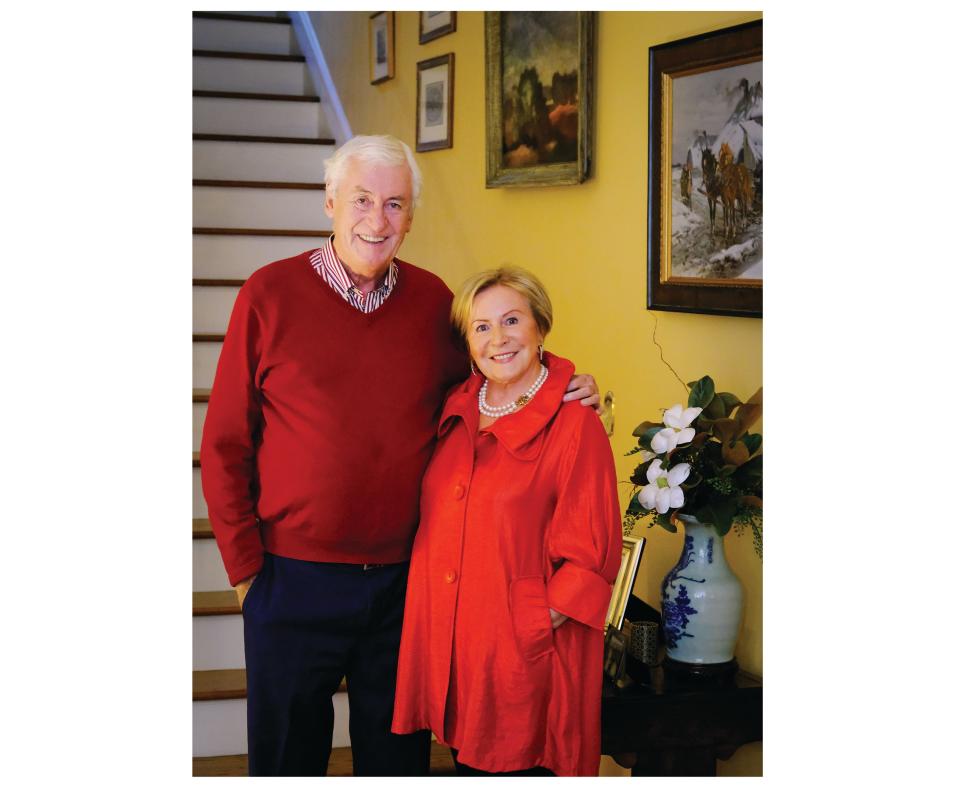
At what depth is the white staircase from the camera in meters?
2.80

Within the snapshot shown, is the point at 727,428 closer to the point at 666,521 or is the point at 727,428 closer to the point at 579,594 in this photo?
the point at 666,521

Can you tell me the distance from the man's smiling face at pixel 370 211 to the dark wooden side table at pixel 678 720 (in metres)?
0.91

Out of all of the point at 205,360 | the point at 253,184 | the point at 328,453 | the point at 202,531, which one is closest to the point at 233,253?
the point at 253,184

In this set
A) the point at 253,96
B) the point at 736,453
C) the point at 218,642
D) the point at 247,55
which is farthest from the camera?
the point at 247,55

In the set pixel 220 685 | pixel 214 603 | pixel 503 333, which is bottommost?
pixel 220 685

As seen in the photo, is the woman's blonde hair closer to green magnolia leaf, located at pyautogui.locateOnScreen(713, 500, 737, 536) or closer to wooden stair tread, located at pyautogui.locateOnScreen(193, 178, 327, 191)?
green magnolia leaf, located at pyautogui.locateOnScreen(713, 500, 737, 536)

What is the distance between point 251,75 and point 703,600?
3506 millimetres

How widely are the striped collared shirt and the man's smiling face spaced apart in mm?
31

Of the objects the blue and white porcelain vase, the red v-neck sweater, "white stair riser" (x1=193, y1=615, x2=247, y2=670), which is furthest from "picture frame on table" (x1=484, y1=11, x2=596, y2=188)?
"white stair riser" (x1=193, y1=615, x2=247, y2=670)

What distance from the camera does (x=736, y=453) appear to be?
1.91m

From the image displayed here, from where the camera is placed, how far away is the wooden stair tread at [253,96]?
13.9ft
